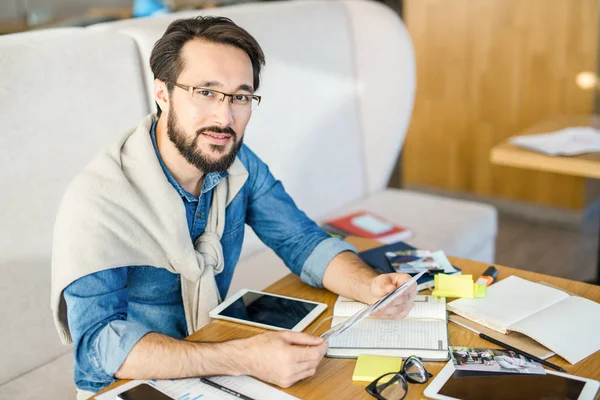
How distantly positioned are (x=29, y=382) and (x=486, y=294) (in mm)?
1102

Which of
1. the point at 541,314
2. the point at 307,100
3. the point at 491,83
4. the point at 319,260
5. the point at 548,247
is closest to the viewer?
the point at 541,314

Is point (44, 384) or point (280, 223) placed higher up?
point (280, 223)

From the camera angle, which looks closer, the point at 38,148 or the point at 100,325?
the point at 100,325

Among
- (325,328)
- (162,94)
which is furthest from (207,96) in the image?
(325,328)

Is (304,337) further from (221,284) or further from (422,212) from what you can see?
(422,212)

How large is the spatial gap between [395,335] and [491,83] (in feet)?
9.25

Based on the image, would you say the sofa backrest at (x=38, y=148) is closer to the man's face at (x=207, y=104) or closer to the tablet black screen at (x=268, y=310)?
the man's face at (x=207, y=104)

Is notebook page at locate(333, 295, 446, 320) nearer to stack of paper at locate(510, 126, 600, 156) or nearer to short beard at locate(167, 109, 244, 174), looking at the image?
short beard at locate(167, 109, 244, 174)

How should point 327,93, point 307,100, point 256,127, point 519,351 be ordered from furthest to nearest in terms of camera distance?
point 327,93 < point 307,100 < point 256,127 < point 519,351

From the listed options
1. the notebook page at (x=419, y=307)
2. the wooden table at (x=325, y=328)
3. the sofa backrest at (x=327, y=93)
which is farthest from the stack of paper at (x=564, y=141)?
the notebook page at (x=419, y=307)

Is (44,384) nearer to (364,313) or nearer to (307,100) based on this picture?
(364,313)

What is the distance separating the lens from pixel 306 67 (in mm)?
2705

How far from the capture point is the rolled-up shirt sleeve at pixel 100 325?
1263 mm

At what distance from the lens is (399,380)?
1213mm
